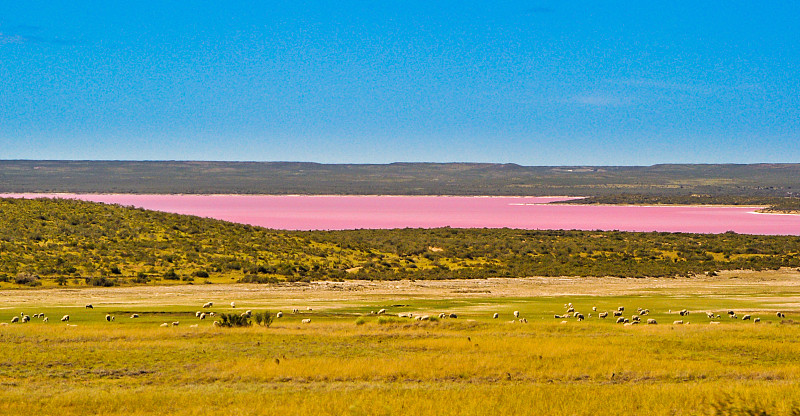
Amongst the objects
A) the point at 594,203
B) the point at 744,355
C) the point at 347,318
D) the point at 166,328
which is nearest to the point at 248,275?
the point at 347,318

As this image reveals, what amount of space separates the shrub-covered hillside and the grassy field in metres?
14.3

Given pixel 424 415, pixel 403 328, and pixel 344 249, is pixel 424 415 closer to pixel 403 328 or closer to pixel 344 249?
pixel 403 328

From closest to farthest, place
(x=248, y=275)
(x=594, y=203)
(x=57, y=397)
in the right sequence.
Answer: (x=57, y=397) < (x=248, y=275) < (x=594, y=203)

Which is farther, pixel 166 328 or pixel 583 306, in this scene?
pixel 583 306

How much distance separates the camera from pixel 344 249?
201 ft

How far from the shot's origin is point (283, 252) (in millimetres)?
57906

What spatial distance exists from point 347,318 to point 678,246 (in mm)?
47867

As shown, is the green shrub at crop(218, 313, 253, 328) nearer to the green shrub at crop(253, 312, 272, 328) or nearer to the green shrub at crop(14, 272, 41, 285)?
the green shrub at crop(253, 312, 272, 328)

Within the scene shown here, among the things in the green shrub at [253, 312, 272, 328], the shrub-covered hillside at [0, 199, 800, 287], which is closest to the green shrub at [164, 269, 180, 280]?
the shrub-covered hillside at [0, 199, 800, 287]

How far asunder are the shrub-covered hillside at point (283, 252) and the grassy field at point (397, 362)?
562 inches

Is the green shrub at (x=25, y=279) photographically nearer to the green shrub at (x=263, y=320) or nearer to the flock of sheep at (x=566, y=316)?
the flock of sheep at (x=566, y=316)

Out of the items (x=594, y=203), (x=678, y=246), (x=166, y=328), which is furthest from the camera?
(x=594, y=203)

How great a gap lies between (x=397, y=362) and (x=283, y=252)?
40.5 m

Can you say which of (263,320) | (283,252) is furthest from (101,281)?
(263,320)
